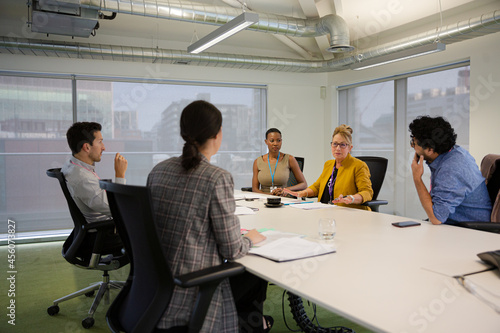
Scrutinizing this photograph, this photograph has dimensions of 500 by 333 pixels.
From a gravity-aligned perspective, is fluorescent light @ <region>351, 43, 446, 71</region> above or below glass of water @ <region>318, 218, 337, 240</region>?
above

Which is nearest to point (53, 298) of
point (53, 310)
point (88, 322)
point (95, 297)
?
point (53, 310)

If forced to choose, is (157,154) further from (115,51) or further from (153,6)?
(153,6)

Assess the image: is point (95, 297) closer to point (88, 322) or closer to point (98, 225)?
point (88, 322)

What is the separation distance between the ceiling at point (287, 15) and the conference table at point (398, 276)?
3.95 m

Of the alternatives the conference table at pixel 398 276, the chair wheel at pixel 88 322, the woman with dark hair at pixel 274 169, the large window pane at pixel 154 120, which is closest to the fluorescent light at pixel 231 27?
the woman with dark hair at pixel 274 169

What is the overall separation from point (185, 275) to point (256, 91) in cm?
629

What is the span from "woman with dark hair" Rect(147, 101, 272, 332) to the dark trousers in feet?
0.50

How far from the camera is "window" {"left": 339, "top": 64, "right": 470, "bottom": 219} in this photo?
578 centimetres

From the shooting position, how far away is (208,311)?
60.9 inches

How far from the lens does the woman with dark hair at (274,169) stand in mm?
4738

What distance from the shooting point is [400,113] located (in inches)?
263

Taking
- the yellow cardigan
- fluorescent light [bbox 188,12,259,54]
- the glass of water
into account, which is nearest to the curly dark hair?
the yellow cardigan

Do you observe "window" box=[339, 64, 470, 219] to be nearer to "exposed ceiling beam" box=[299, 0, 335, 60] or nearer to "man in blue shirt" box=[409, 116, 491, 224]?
"exposed ceiling beam" box=[299, 0, 335, 60]

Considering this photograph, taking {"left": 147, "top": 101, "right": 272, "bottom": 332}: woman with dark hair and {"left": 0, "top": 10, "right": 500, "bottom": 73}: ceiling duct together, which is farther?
{"left": 0, "top": 10, "right": 500, "bottom": 73}: ceiling duct
